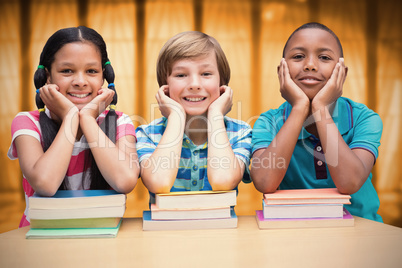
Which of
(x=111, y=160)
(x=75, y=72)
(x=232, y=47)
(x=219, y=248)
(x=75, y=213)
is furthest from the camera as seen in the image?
(x=232, y=47)

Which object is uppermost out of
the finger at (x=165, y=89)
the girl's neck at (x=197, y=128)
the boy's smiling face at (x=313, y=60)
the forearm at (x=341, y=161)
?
the boy's smiling face at (x=313, y=60)

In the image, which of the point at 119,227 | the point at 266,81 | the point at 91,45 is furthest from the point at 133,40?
the point at 119,227

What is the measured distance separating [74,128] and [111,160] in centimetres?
17

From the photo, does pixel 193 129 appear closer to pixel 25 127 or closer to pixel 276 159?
pixel 276 159

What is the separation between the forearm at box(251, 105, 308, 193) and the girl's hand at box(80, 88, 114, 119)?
0.60m

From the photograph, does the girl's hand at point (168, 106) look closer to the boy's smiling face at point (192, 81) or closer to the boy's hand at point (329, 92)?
the boy's smiling face at point (192, 81)

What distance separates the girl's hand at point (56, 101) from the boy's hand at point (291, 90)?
30.0 inches

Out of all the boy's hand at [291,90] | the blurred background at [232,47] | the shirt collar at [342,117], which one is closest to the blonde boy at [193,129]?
the boy's hand at [291,90]

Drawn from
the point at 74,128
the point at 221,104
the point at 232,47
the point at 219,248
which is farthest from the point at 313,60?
the point at 232,47

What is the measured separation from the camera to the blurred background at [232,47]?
3770 mm

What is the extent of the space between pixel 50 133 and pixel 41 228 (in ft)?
1.15

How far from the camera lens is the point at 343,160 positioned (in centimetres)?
126

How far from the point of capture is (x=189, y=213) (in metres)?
1.19

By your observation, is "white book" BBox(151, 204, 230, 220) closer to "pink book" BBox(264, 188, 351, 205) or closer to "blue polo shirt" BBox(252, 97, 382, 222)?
"pink book" BBox(264, 188, 351, 205)
